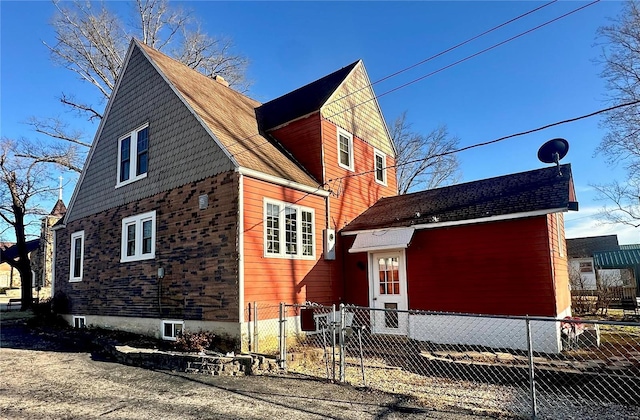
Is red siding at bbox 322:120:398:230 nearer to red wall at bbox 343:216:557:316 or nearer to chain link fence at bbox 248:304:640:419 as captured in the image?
red wall at bbox 343:216:557:316

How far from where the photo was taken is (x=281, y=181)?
36.4 ft

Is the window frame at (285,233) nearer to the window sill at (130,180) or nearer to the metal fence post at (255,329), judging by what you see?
the metal fence post at (255,329)

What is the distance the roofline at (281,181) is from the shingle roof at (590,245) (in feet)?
108

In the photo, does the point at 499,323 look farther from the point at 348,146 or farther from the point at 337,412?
the point at 348,146

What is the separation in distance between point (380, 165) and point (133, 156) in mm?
9543

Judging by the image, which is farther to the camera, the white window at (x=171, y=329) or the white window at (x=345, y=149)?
the white window at (x=345, y=149)

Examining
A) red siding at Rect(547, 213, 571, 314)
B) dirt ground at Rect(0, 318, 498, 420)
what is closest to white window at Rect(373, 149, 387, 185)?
red siding at Rect(547, 213, 571, 314)

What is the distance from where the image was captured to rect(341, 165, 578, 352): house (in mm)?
9664

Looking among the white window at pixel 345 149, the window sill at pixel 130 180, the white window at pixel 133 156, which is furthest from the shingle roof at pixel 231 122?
the window sill at pixel 130 180

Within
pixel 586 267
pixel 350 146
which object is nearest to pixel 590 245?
pixel 586 267

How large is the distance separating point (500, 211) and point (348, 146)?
6438 millimetres

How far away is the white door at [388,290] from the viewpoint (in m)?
11.9

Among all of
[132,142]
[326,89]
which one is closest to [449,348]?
[326,89]

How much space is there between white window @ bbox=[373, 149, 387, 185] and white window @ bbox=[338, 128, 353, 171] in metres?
1.90
